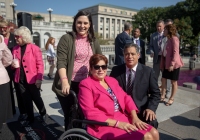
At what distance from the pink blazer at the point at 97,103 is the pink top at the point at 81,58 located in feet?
0.85

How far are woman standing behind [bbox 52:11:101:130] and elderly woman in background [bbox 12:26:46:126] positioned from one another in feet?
3.04

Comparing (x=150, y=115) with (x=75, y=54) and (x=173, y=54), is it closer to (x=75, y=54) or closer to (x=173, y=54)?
(x=75, y=54)

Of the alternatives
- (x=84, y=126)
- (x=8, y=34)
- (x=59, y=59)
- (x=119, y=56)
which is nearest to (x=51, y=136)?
(x=84, y=126)

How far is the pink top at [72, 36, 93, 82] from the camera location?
7.61 feet

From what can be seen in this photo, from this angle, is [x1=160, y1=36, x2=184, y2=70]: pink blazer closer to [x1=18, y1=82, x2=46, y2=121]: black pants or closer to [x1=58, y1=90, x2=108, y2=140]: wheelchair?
[x1=58, y1=90, x2=108, y2=140]: wheelchair

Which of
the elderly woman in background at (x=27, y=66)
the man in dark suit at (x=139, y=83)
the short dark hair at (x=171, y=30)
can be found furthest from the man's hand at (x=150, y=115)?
the short dark hair at (x=171, y=30)

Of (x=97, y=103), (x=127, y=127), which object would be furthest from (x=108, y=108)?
(x=127, y=127)

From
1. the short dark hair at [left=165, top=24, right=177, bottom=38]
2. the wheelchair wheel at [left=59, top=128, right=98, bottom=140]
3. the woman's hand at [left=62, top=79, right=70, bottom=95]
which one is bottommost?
the wheelchair wheel at [left=59, top=128, right=98, bottom=140]

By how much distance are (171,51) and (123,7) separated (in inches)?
3533

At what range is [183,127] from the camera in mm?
3148

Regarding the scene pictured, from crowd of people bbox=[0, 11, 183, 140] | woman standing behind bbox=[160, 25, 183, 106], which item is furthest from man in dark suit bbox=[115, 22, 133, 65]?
crowd of people bbox=[0, 11, 183, 140]

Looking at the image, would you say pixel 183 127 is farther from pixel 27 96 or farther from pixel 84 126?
pixel 27 96

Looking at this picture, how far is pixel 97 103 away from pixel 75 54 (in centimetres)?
71

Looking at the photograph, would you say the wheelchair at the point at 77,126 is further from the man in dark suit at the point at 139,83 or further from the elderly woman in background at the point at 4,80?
the elderly woman in background at the point at 4,80
